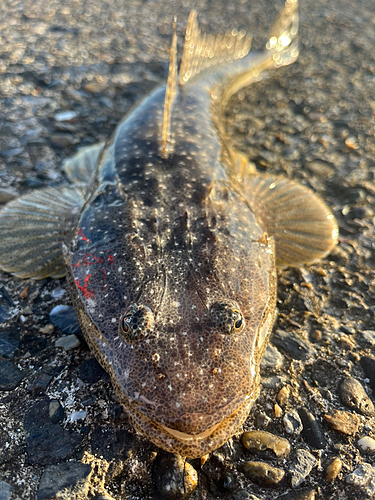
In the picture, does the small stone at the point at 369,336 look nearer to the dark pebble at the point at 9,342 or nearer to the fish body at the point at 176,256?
the fish body at the point at 176,256

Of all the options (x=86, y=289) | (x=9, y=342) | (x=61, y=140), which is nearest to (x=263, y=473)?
(x=86, y=289)

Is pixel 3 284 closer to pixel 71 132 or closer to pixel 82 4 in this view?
pixel 71 132

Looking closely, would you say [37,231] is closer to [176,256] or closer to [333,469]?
[176,256]

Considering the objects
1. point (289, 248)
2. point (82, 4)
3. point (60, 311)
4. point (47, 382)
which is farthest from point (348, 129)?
point (82, 4)

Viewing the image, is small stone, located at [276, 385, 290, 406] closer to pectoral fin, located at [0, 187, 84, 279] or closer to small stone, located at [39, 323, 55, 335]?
small stone, located at [39, 323, 55, 335]

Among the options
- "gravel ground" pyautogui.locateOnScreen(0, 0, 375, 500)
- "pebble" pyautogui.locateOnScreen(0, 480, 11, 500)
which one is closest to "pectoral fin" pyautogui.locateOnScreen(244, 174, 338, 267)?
"gravel ground" pyautogui.locateOnScreen(0, 0, 375, 500)

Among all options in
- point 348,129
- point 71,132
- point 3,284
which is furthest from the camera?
point 348,129

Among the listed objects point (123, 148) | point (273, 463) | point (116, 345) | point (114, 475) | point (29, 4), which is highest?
point (29, 4)
